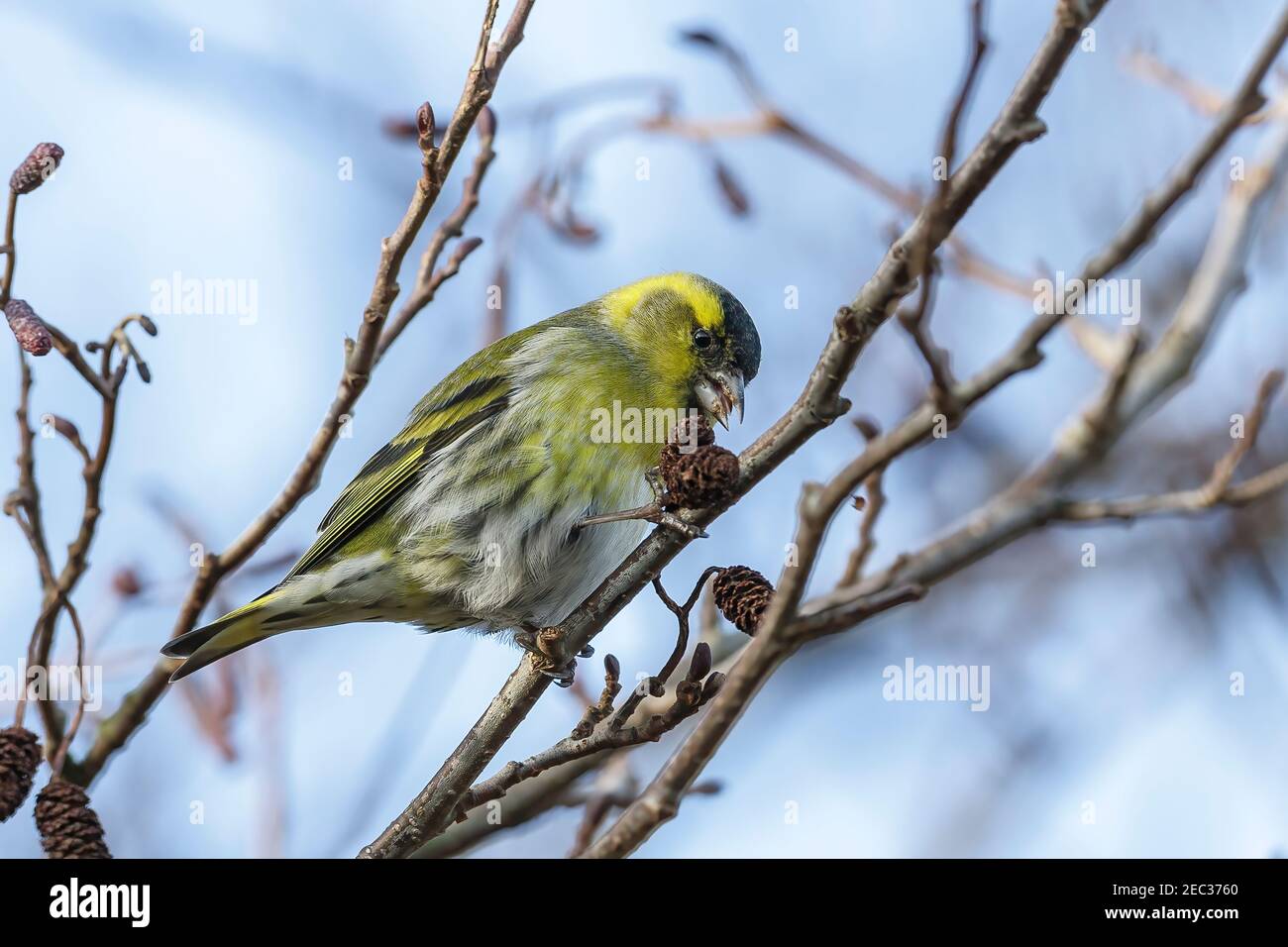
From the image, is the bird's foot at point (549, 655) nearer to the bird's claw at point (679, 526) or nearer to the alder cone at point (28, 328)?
the bird's claw at point (679, 526)

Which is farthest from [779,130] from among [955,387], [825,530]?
[825,530]

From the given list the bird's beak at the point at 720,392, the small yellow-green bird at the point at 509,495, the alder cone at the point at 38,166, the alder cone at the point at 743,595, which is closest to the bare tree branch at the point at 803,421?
the alder cone at the point at 743,595

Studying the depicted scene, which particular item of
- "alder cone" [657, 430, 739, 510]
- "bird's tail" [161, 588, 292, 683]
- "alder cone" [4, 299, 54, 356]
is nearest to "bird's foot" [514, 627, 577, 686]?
"alder cone" [657, 430, 739, 510]

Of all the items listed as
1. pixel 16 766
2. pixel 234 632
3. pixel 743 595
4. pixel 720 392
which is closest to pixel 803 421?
pixel 743 595

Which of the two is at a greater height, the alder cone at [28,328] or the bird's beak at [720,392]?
the bird's beak at [720,392]

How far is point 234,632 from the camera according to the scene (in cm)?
440

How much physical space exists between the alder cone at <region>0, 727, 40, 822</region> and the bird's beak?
2.80 metres

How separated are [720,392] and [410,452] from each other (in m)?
1.31

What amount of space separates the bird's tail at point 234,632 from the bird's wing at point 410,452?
0.32m

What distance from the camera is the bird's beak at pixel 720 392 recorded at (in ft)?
16.7

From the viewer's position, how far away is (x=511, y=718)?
10.8ft

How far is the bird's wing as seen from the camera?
4.95 metres

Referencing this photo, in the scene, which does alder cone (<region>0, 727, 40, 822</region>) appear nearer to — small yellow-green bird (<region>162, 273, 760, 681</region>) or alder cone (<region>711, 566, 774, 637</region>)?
small yellow-green bird (<region>162, 273, 760, 681</region>)
